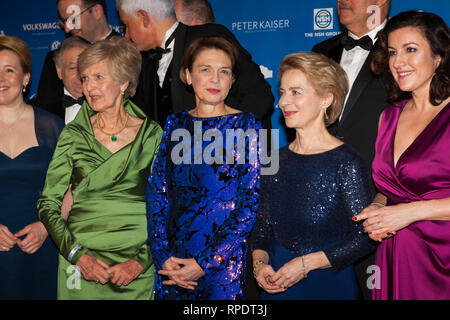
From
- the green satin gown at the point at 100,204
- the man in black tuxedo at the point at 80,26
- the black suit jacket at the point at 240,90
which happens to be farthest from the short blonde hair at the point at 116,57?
the man in black tuxedo at the point at 80,26

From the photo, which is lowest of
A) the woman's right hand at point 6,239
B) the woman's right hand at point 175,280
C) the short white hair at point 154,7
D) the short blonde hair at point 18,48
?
the woman's right hand at point 175,280

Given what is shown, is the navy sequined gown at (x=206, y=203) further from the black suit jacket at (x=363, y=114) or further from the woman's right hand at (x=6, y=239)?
the woman's right hand at (x=6, y=239)

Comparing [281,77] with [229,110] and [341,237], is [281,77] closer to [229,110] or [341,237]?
[229,110]

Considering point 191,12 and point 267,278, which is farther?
point 191,12

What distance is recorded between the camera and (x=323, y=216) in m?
2.62

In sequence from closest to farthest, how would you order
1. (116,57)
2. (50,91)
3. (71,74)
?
(116,57) → (71,74) → (50,91)

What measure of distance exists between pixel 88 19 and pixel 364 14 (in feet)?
8.62

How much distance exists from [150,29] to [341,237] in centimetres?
213

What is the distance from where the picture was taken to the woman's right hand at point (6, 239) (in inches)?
130

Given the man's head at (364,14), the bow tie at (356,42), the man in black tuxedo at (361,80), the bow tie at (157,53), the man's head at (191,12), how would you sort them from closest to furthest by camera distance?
1. the man in black tuxedo at (361,80)
2. the bow tie at (356,42)
3. the man's head at (364,14)
4. the bow tie at (157,53)
5. the man's head at (191,12)

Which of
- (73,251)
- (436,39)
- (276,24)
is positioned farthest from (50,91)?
(436,39)

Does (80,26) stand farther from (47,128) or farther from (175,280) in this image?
(175,280)

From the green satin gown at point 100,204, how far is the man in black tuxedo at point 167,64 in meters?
0.72

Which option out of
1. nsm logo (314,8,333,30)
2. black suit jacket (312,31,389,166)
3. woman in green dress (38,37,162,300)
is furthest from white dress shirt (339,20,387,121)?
nsm logo (314,8,333,30)
